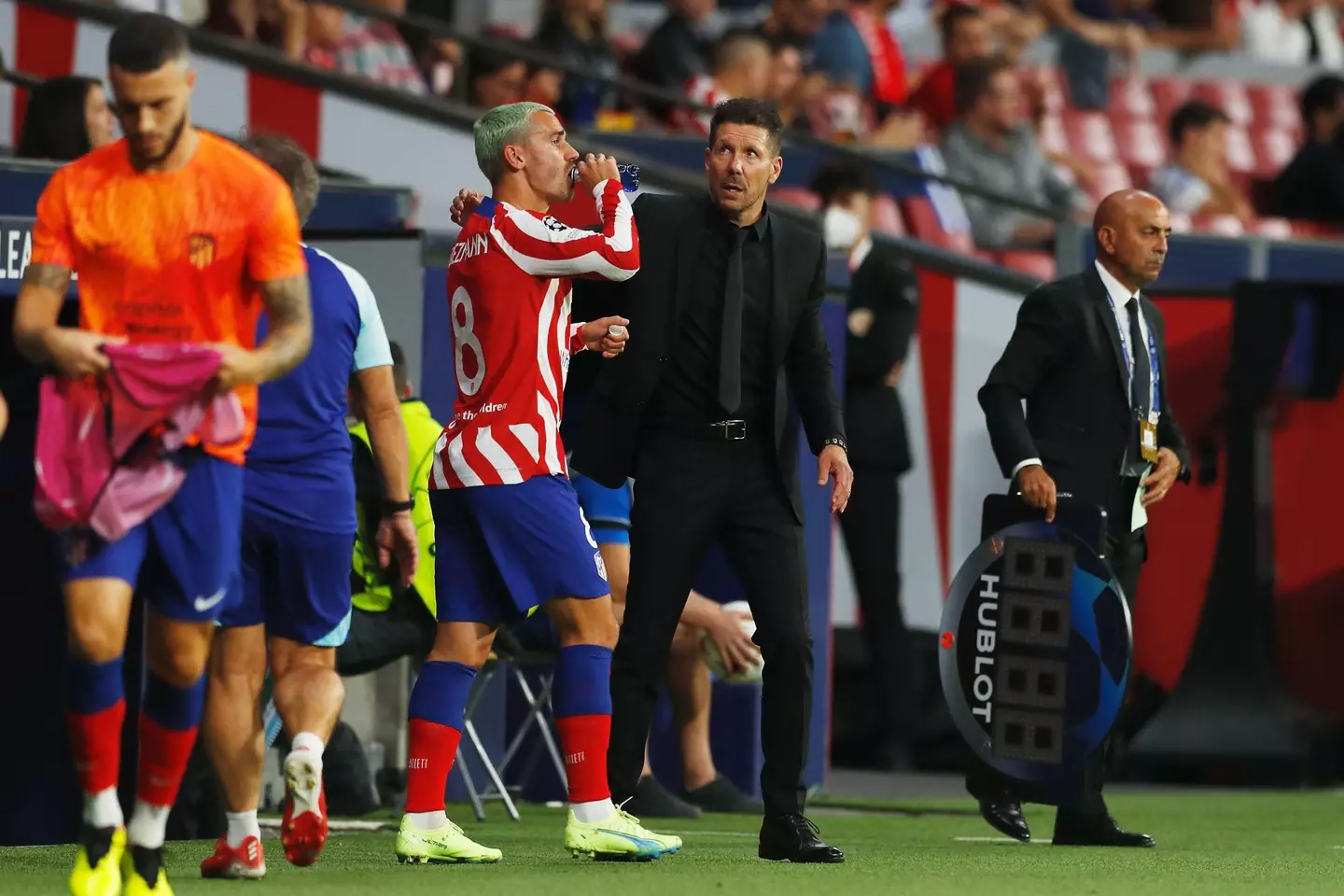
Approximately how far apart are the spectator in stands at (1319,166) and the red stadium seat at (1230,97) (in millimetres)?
2913

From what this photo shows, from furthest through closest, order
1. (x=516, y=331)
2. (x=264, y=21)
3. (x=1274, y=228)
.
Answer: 1. (x=1274, y=228)
2. (x=264, y=21)
3. (x=516, y=331)

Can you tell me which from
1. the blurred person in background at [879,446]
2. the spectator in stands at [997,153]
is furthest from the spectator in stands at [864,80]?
the blurred person in background at [879,446]

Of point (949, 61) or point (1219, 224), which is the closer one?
point (1219, 224)

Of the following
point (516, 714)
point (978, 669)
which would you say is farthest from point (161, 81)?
point (516, 714)

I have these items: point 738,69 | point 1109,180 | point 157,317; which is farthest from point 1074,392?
point 1109,180

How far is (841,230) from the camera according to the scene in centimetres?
1152

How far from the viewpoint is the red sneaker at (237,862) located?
6.47m

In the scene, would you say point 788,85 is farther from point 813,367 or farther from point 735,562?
point 735,562

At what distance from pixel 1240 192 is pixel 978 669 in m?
10.3

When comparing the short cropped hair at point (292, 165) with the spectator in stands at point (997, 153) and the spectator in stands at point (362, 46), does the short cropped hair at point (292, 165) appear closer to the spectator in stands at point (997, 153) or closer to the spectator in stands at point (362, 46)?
the spectator in stands at point (362, 46)

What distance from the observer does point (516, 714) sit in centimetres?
1002

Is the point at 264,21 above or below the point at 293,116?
above

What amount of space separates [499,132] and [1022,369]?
7.32 ft

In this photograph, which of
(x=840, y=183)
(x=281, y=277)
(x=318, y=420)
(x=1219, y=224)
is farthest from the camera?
(x=1219, y=224)
